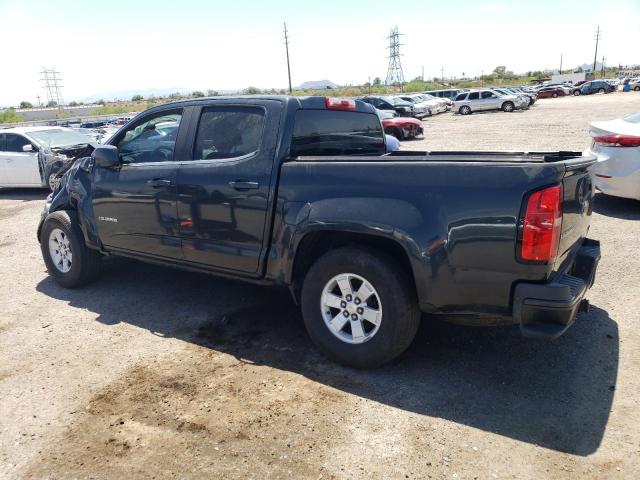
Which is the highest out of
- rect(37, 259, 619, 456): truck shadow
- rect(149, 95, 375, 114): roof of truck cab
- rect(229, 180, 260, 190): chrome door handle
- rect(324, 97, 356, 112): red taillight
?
rect(149, 95, 375, 114): roof of truck cab

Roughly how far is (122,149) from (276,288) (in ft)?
6.64

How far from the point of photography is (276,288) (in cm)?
537

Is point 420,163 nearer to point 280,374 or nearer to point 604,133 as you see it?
point 280,374

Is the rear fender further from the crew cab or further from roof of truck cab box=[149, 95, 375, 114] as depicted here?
roof of truck cab box=[149, 95, 375, 114]

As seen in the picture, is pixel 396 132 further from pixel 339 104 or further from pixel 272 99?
pixel 272 99

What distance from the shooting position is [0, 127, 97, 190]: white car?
11.7 metres

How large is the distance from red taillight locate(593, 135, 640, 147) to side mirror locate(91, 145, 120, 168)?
242 inches

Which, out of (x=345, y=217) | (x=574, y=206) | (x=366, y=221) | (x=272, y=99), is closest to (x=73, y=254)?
(x=272, y=99)

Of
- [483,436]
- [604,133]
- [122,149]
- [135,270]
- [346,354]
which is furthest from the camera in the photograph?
[604,133]

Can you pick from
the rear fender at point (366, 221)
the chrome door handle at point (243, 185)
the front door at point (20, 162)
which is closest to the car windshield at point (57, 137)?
the front door at point (20, 162)

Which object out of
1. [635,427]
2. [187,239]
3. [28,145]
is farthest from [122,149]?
[28,145]

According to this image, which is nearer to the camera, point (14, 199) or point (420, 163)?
point (420, 163)

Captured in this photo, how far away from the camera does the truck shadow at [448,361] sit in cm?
307

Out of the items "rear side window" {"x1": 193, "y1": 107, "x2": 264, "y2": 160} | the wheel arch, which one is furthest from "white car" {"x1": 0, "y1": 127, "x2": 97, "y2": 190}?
the wheel arch
